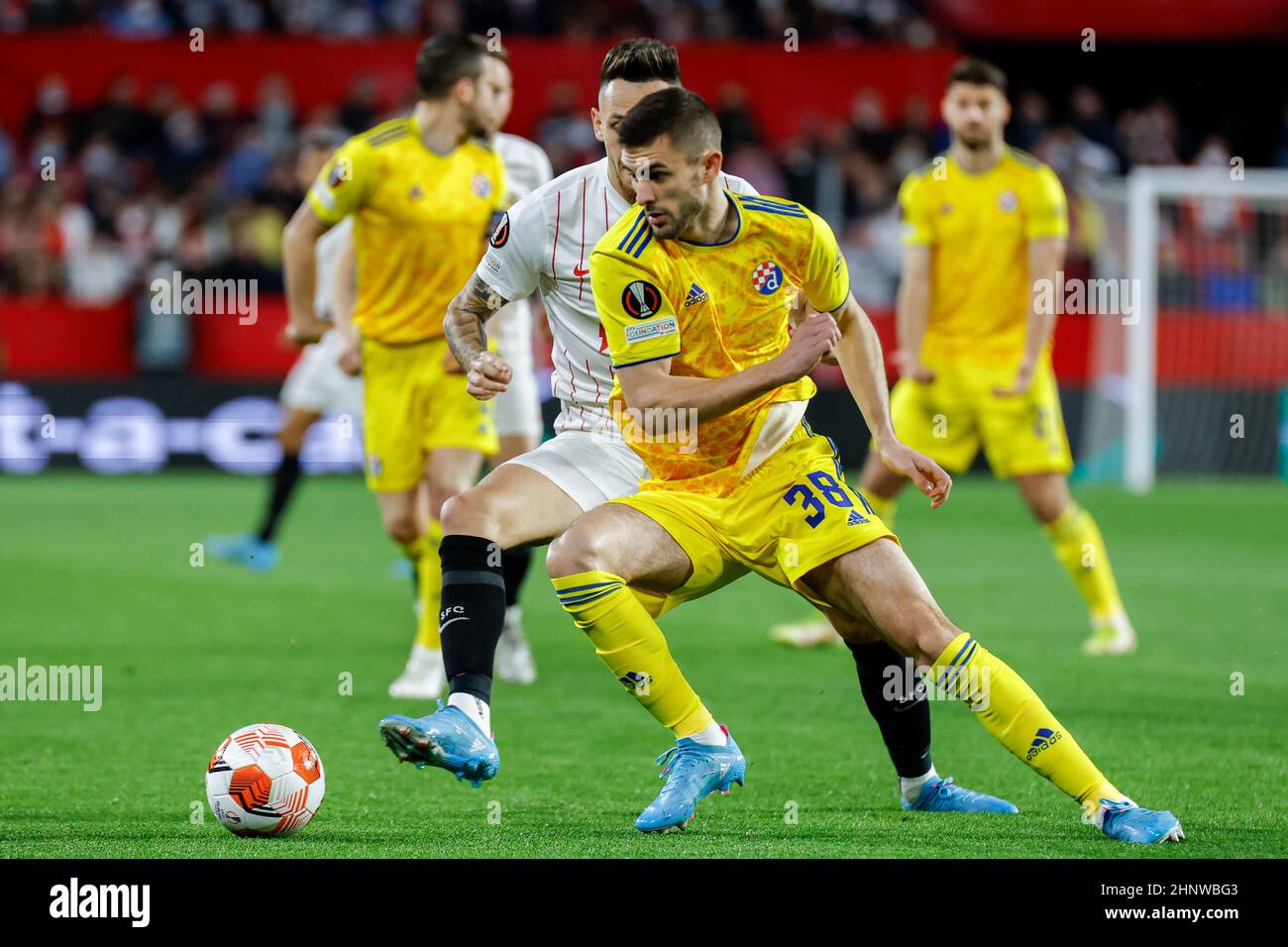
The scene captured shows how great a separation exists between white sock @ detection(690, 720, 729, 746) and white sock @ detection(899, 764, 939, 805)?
21.1 inches

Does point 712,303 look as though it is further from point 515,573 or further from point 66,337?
point 66,337

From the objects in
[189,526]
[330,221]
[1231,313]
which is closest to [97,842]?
[330,221]

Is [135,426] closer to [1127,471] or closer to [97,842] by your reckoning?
[1127,471]

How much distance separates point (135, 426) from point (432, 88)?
11464mm

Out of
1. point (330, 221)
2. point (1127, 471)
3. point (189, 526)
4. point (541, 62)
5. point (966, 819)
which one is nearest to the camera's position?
point (966, 819)

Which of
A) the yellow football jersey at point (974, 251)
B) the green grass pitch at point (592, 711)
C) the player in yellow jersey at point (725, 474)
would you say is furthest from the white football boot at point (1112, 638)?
the player in yellow jersey at point (725, 474)

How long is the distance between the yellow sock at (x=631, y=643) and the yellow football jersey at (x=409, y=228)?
2.72 meters

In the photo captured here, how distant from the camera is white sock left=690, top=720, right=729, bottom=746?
487 centimetres

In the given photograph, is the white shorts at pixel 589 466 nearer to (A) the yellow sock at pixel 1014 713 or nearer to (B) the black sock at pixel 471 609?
(B) the black sock at pixel 471 609

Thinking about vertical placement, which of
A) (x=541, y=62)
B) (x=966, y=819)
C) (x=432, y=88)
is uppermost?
(x=541, y=62)

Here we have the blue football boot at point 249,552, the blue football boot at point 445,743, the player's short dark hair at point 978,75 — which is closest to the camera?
the blue football boot at point 445,743

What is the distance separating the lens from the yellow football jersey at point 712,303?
471 cm

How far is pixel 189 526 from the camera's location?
44.9 feet

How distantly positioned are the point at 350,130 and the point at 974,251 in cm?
1241
